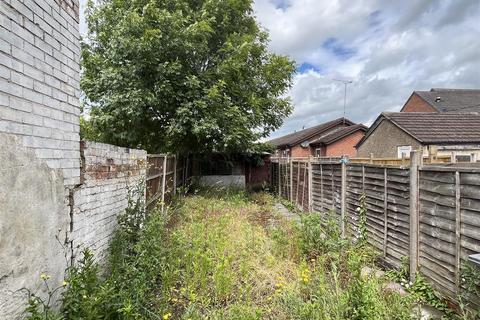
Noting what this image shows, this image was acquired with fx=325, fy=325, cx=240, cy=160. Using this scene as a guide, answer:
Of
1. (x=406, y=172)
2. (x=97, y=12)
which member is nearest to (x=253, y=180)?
(x=97, y=12)

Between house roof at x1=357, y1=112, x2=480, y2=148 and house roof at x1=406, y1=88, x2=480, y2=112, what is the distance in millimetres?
12997

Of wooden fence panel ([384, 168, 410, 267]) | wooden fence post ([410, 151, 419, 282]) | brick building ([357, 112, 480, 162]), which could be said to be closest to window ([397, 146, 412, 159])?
brick building ([357, 112, 480, 162])

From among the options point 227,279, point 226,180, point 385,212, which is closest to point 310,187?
point 385,212

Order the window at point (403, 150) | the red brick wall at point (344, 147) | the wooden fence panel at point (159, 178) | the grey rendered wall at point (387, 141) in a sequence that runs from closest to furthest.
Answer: the wooden fence panel at point (159, 178)
the window at point (403, 150)
the grey rendered wall at point (387, 141)
the red brick wall at point (344, 147)

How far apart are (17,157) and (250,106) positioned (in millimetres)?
10358

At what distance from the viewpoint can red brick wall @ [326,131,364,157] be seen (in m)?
26.1

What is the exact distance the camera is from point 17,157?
98.1 inches

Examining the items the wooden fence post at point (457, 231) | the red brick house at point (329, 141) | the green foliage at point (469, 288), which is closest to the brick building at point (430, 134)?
the red brick house at point (329, 141)

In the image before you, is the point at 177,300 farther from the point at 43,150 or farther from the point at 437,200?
the point at 437,200

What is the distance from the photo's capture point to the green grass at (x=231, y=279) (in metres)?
3.15

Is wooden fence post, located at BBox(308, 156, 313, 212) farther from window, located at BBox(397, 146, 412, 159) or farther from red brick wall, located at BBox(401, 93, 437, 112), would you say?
red brick wall, located at BBox(401, 93, 437, 112)

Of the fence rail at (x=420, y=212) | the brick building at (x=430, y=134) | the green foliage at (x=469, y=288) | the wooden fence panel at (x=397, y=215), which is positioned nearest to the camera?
the green foliage at (x=469, y=288)

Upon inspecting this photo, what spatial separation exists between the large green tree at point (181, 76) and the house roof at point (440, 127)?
512 cm

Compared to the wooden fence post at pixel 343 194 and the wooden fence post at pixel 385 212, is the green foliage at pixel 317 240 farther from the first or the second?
the wooden fence post at pixel 385 212
